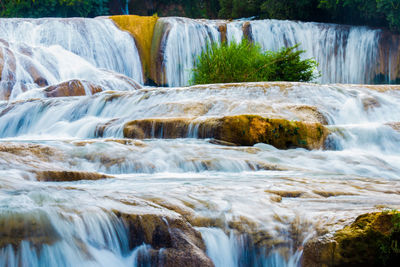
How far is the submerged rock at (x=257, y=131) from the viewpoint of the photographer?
650 cm

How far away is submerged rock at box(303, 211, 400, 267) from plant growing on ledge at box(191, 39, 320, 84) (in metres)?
7.90

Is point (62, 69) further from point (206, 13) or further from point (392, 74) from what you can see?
point (206, 13)

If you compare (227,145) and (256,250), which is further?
(227,145)

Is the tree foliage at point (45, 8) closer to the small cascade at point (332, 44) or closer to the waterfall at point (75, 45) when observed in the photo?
the waterfall at point (75, 45)

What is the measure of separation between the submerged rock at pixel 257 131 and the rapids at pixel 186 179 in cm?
12

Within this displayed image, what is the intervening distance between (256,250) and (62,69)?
13.3 meters

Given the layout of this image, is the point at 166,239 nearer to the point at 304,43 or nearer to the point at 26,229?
the point at 26,229

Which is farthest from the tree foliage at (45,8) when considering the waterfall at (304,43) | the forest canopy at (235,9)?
the waterfall at (304,43)

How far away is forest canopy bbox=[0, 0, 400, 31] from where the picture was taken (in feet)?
62.5

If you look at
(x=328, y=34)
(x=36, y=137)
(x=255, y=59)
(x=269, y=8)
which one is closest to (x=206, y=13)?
(x=269, y=8)

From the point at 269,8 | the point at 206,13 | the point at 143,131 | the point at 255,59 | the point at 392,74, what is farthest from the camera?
the point at 206,13

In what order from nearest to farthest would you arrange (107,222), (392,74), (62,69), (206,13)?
(107,222) < (62,69) < (392,74) < (206,13)

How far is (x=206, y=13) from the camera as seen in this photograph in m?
30.3

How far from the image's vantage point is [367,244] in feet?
8.29
